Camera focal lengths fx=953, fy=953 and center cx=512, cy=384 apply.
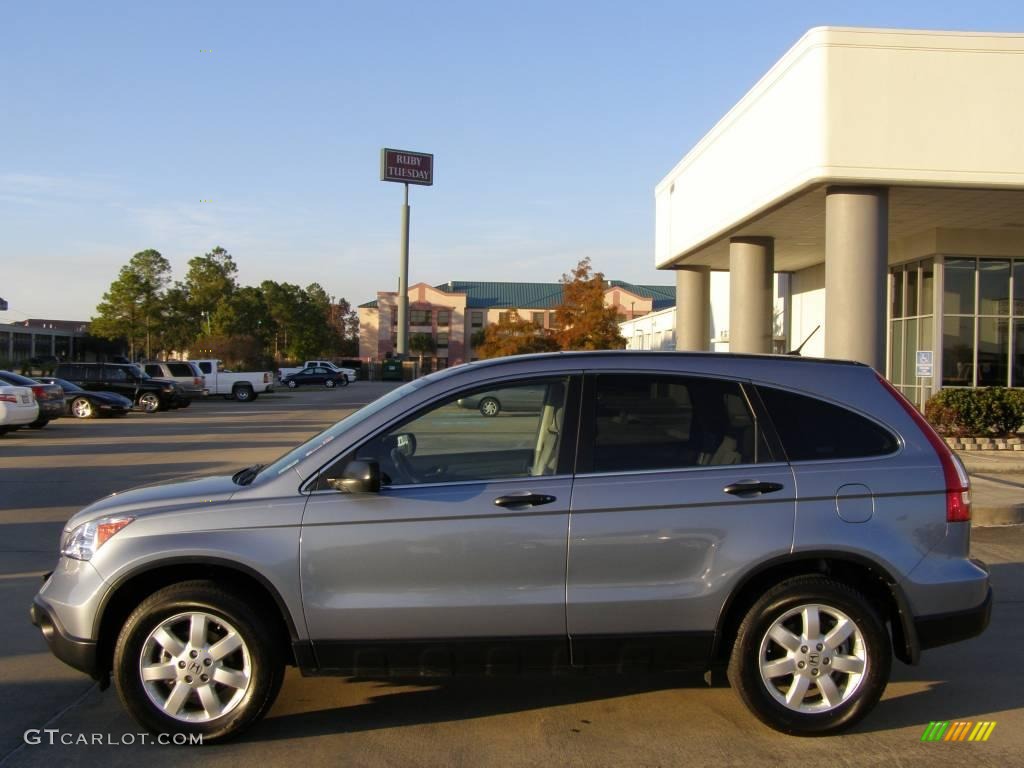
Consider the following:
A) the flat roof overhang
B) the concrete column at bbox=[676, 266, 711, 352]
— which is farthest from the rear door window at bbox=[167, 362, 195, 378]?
the flat roof overhang

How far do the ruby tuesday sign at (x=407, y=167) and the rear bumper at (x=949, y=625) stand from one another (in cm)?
6824

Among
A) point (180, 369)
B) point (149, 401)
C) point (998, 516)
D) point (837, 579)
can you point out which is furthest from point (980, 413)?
point (180, 369)

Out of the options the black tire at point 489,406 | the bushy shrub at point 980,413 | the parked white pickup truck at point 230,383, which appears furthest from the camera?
the parked white pickup truck at point 230,383

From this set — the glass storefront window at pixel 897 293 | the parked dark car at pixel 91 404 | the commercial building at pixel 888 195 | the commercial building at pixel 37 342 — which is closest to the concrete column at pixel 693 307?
the commercial building at pixel 888 195

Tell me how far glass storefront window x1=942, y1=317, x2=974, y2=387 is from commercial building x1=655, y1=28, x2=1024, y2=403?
34mm

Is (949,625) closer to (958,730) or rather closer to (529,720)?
(958,730)

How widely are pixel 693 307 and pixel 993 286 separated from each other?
31.7 feet

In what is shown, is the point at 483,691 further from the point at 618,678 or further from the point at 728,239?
the point at 728,239

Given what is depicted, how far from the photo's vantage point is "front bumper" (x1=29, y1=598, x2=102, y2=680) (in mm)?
4582

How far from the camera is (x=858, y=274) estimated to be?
17.8 meters

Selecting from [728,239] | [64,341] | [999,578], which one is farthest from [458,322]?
[999,578]

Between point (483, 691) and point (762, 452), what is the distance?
2.09m

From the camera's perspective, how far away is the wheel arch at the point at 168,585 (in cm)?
456

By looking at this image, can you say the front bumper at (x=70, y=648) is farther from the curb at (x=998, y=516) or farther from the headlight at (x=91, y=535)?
the curb at (x=998, y=516)
